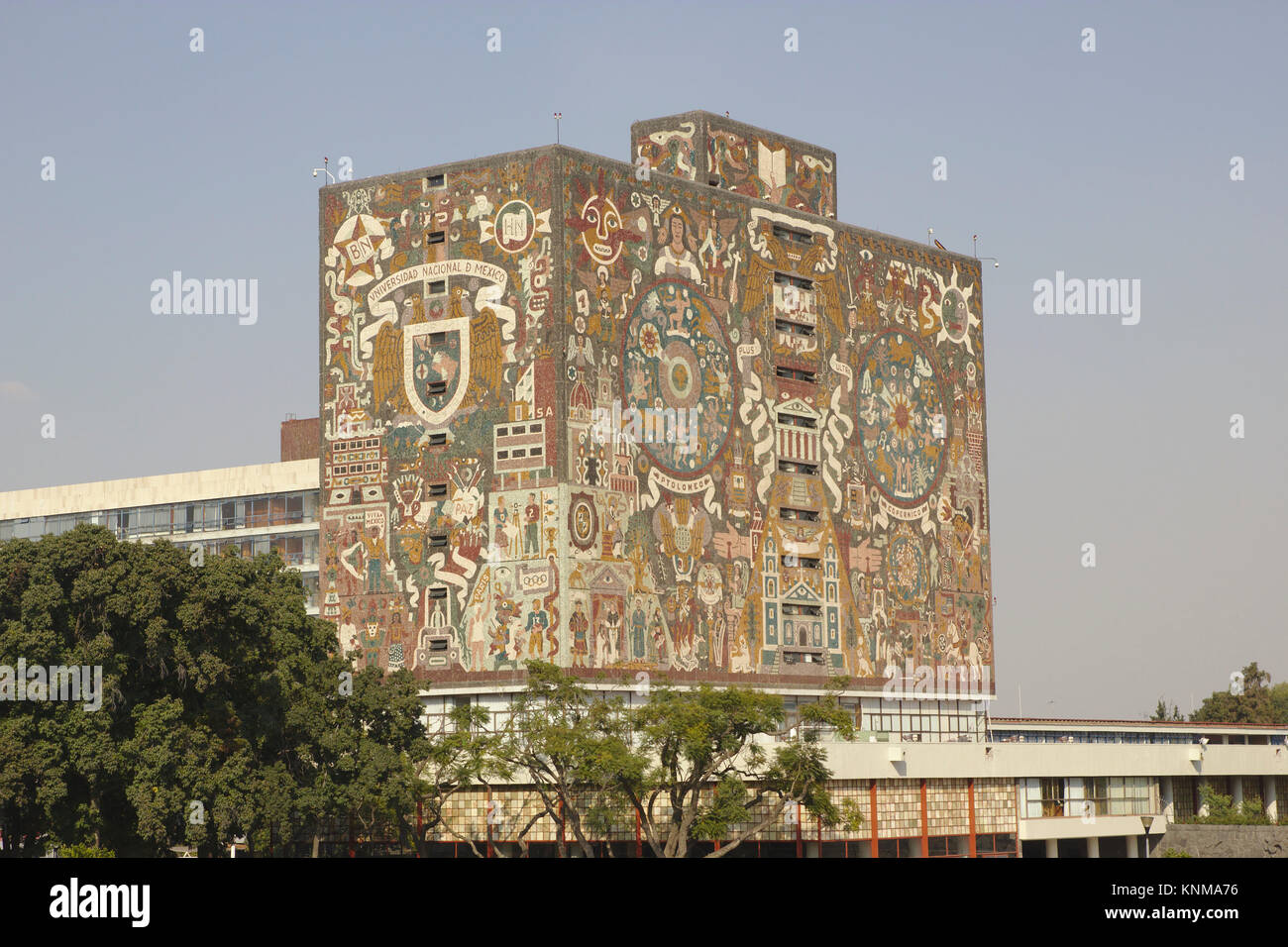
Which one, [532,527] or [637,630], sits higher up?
[532,527]

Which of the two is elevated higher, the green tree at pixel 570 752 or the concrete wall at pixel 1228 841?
the green tree at pixel 570 752

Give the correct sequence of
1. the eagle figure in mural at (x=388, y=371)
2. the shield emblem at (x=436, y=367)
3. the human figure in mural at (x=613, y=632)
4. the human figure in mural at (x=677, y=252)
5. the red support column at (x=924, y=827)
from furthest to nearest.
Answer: the human figure in mural at (x=677, y=252)
the eagle figure in mural at (x=388, y=371)
the red support column at (x=924, y=827)
the shield emblem at (x=436, y=367)
the human figure in mural at (x=613, y=632)

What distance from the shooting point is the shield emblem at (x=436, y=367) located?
73.7 metres

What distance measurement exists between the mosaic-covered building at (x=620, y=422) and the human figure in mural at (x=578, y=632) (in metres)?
0.13

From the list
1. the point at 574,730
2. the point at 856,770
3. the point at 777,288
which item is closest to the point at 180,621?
the point at 574,730

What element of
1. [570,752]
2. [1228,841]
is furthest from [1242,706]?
[570,752]

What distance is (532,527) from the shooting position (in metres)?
71.0

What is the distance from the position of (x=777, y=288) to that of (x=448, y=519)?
17927mm

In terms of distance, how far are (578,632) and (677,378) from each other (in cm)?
1144

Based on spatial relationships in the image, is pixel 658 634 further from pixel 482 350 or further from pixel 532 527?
pixel 482 350

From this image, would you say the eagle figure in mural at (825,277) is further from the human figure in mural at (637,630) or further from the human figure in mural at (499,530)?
the human figure in mural at (499,530)

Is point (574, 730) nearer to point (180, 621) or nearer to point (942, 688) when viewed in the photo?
point (180, 621)

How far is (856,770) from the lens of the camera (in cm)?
7194

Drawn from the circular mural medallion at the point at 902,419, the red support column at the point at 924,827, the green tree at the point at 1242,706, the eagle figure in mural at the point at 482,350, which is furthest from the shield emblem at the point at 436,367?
the green tree at the point at 1242,706
